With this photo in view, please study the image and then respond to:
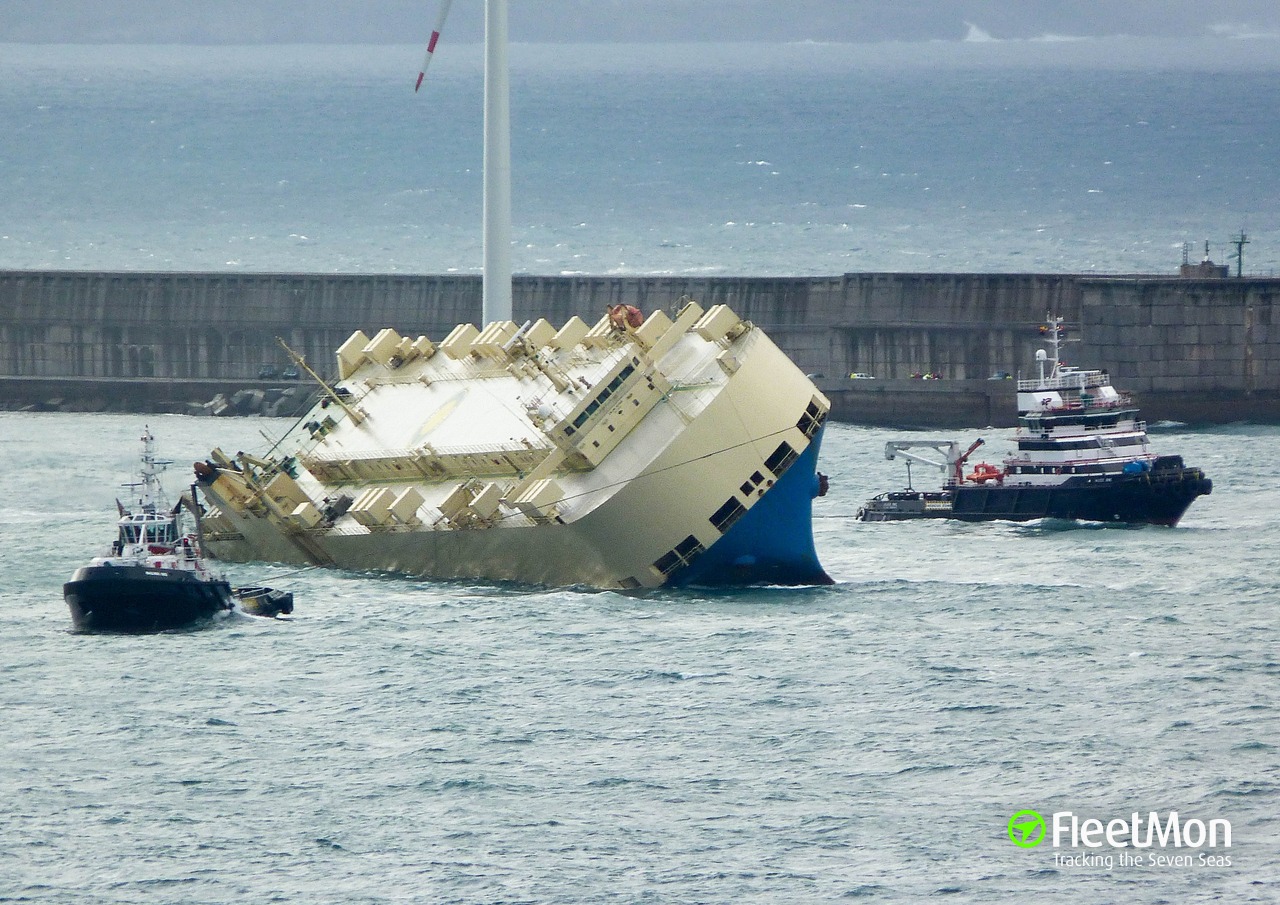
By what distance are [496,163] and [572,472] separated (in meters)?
19.2

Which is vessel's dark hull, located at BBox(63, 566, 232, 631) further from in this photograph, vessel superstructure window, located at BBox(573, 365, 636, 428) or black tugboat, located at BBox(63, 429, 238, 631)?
vessel superstructure window, located at BBox(573, 365, 636, 428)

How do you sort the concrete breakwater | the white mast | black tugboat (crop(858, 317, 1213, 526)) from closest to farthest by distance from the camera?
black tugboat (crop(858, 317, 1213, 526))
the white mast
the concrete breakwater

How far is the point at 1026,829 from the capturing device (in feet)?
125

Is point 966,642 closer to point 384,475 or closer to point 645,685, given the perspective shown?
point 645,685

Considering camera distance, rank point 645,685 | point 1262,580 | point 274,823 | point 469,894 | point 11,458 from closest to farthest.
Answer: point 469,894 → point 274,823 → point 645,685 → point 1262,580 → point 11,458

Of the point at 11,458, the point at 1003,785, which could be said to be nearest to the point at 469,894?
the point at 1003,785

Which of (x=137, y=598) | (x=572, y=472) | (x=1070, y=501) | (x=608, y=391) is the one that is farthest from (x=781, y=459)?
(x=1070, y=501)

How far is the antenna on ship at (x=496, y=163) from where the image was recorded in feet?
233

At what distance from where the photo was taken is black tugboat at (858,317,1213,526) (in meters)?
70.4

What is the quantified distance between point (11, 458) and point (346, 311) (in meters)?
25.1

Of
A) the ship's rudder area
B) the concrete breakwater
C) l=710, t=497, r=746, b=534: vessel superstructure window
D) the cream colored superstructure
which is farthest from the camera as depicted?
the concrete breakwater

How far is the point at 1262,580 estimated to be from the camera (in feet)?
196

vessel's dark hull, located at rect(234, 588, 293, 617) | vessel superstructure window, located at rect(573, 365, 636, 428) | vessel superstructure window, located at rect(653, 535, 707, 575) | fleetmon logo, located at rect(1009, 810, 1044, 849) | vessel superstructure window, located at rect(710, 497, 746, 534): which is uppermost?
vessel superstructure window, located at rect(573, 365, 636, 428)

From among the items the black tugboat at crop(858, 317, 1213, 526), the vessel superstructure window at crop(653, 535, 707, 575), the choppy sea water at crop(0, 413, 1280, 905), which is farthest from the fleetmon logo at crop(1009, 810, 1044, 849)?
the black tugboat at crop(858, 317, 1213, 526)
